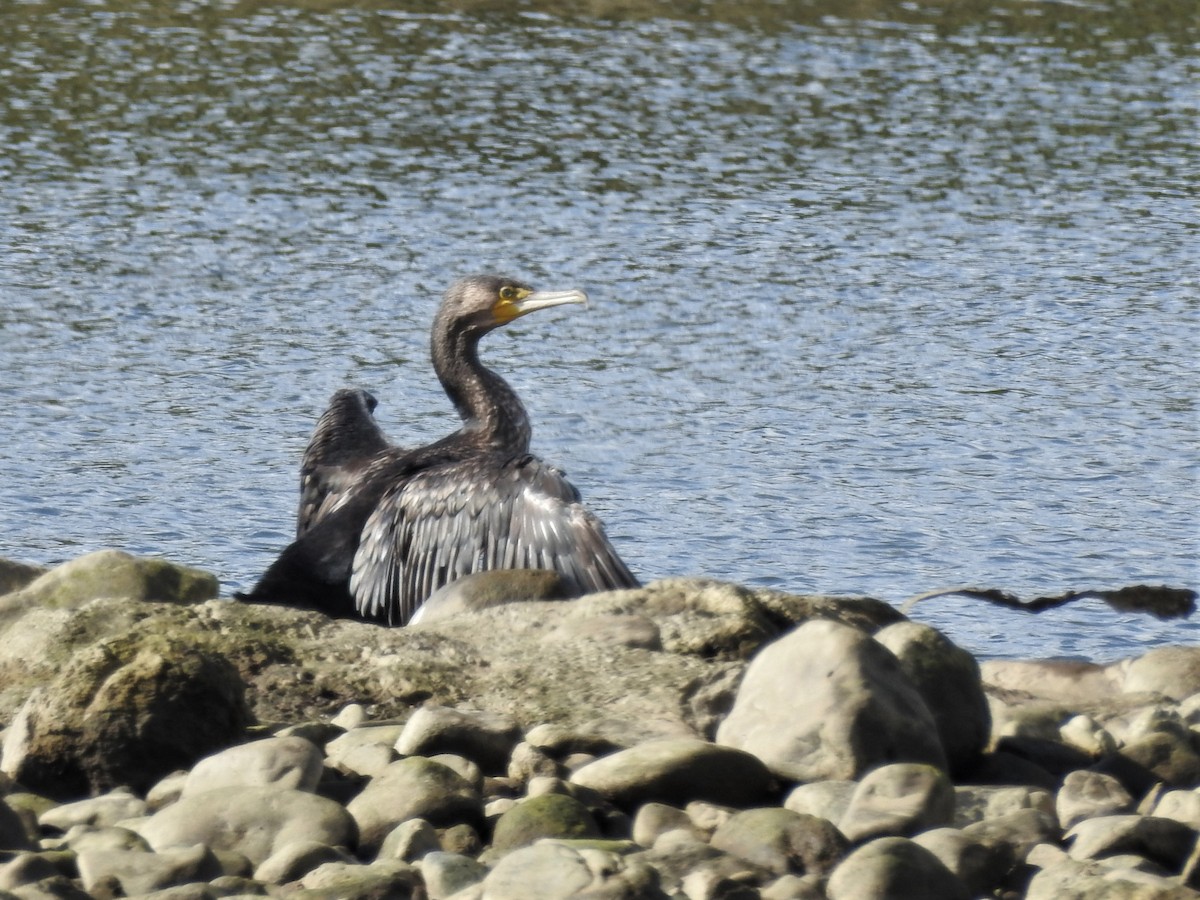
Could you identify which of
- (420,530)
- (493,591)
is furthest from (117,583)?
(420,530)

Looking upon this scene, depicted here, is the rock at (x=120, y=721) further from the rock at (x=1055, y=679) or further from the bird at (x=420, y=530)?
the rock at (x=1055, y=679)

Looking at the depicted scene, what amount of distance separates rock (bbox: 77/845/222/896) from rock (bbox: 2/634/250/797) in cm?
63

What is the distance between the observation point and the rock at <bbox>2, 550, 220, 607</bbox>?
5.86m

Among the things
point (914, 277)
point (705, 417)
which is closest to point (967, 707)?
point (705, 417)

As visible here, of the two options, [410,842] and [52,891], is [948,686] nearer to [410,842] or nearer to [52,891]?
[410,842]

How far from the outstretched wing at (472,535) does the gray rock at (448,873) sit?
2.56 metres

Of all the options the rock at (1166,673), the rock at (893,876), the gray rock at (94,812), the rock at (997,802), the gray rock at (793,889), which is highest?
the rock at (893,876)

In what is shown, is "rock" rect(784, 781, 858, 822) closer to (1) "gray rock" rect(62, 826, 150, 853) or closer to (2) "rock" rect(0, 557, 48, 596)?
(1) "gray rock" rect(62, 826, 150, 853)

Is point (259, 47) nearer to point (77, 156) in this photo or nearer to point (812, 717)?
point (77, 156)

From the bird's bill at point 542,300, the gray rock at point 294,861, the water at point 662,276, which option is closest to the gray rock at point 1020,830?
the gray rock at point 294,861

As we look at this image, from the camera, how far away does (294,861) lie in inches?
154

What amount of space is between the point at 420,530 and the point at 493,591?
3.15ft

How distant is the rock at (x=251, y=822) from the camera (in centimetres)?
405

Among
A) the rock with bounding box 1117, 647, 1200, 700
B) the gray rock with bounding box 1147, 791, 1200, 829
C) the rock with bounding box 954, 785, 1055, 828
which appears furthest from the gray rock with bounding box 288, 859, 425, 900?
the rock with bounding box 1117, 647, 1200, 700
